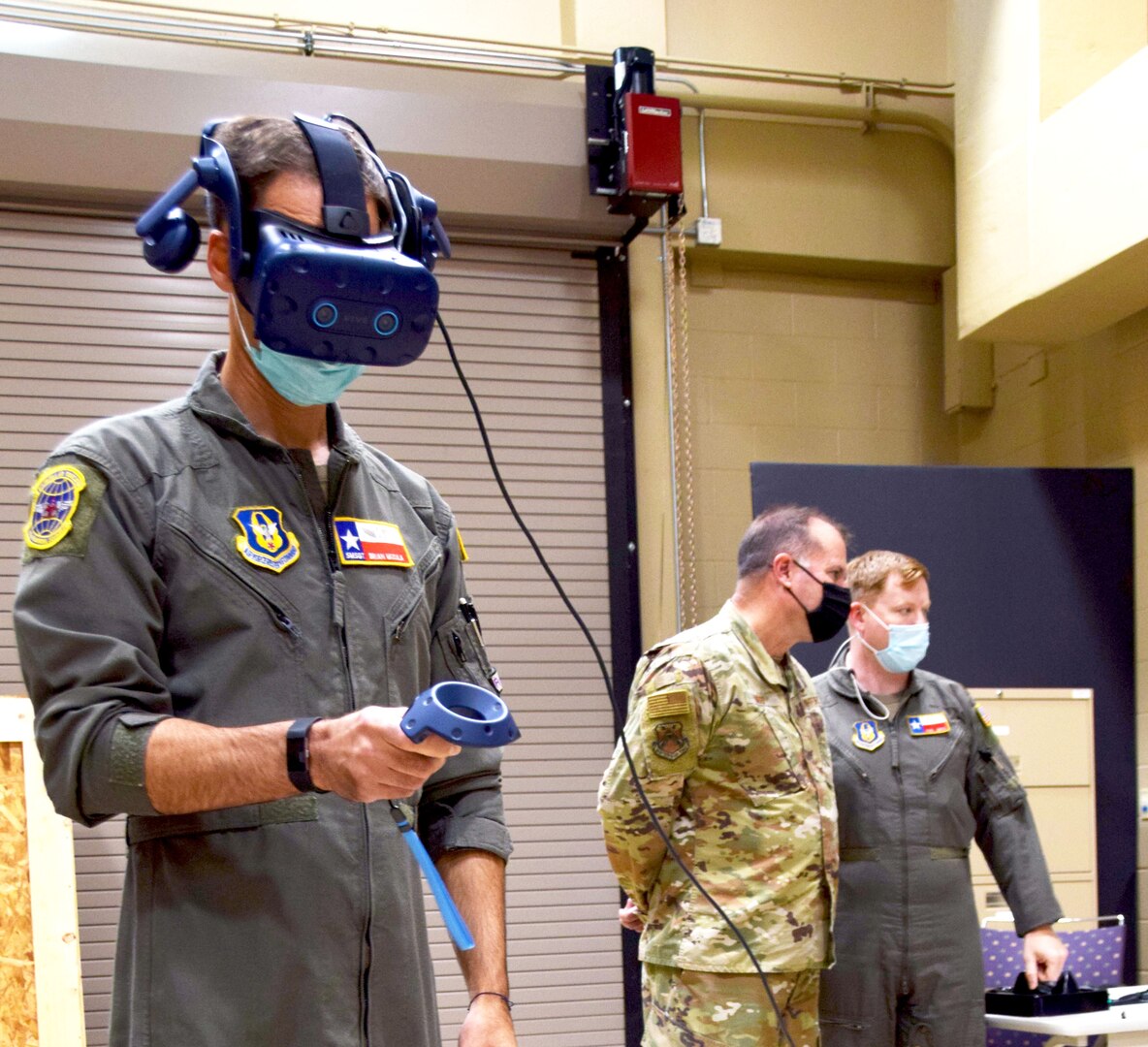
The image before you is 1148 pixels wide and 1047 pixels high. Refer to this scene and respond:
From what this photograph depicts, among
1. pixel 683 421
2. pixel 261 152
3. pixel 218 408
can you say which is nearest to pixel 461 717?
pixel 218 408

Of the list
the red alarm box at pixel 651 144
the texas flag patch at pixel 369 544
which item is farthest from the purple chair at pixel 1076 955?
the texas flag patch at pixel 369 544

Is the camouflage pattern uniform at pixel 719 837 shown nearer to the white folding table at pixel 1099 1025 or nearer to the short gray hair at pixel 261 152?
the white folding table at pixel 1099 1025

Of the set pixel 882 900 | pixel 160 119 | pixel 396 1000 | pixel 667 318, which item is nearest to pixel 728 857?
pixel 882 900

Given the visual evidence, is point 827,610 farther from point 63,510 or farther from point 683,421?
point 63,510

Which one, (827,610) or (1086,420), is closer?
(827,610)

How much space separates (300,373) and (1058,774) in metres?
4.48

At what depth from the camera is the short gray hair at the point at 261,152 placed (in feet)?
4.62

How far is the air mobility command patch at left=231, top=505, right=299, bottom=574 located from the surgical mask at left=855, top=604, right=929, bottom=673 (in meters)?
2.96

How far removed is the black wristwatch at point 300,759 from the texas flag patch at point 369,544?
289 millimetres

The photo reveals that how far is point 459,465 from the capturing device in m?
5.72

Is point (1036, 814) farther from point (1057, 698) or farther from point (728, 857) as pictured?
point (728, 857)

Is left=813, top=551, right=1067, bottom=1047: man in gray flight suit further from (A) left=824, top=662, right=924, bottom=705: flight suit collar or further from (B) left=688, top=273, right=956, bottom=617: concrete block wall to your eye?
(B) left=688, top=273, right=956, bottom=617: concrete block wall

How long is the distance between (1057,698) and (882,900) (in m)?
1.84

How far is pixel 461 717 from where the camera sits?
1093 mm
